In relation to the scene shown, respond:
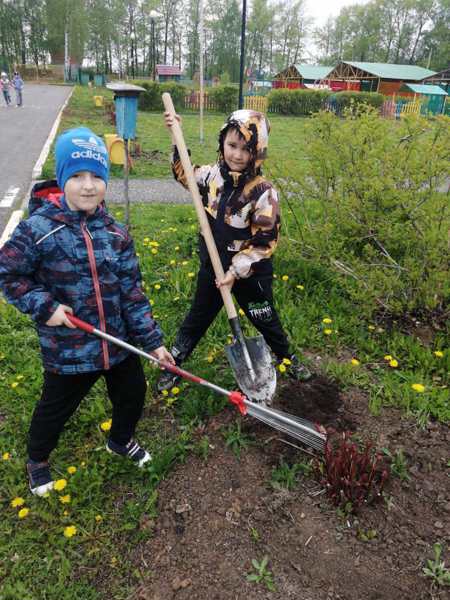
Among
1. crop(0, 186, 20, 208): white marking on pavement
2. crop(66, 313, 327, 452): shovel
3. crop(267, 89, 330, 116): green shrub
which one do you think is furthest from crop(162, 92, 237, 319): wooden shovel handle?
crop(267, 89, 330, 116): green shrub

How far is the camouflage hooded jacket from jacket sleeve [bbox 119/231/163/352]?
0.57 metres

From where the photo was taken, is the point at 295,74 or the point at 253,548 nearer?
the point at 253,548

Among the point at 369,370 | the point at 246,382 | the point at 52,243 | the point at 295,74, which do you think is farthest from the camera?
the point at 295,74

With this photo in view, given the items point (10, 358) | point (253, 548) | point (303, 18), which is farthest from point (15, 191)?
point (303, 18)

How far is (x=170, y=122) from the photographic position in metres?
2.66

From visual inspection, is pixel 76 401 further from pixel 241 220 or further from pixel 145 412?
pixel 241 220

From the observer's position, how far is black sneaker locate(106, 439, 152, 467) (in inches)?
94.3

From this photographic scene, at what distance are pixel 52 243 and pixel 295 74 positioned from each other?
43.0m

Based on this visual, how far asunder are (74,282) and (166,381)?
1.24 m

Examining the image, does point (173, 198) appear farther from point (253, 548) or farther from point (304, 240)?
point (253, 548)

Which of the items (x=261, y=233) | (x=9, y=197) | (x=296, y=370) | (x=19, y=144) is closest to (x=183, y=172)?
(x=261, y=233)

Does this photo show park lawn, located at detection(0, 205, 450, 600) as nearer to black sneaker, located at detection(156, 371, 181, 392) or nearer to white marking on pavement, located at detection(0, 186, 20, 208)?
black sneaker, located at detection(156, 371, 181, 392)

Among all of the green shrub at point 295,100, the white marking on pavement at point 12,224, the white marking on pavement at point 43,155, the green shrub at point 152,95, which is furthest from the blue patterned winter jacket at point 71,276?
the green shrub at point 295,100

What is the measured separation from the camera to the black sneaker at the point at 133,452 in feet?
7.86
